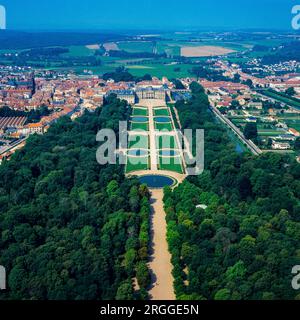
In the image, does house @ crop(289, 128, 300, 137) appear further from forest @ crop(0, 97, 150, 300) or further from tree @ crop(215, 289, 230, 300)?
tree @ crop(215, 289, 230, 300)

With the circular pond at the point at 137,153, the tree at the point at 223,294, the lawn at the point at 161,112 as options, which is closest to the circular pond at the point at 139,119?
the lawn at the point at 161,112

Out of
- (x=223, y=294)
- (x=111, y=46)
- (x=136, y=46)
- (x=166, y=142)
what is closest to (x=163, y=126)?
(x=166, y=142)

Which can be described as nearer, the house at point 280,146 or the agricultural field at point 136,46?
the house at point 280,146

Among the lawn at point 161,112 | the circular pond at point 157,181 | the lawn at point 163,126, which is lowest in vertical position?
the circular pond at point 157,181

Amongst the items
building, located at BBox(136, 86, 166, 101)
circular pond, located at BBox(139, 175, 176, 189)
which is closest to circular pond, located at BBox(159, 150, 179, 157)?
circular pond, located at BBox(139, 175, 176, 189)

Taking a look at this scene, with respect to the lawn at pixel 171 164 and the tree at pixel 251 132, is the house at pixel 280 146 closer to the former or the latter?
the tree at pixel 251 132

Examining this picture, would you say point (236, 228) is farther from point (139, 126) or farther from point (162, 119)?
→ point (162, 119)
